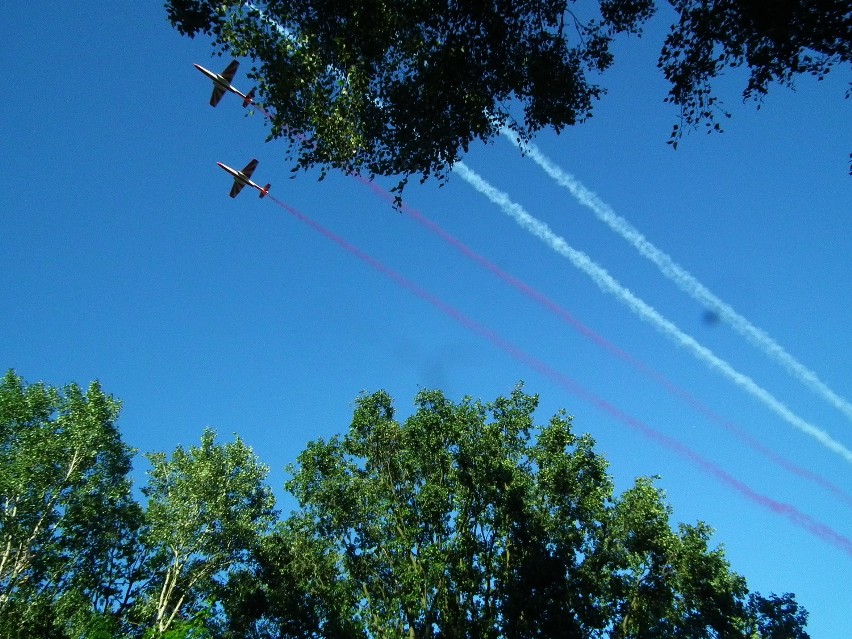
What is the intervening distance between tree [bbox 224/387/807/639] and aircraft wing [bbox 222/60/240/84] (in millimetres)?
15230

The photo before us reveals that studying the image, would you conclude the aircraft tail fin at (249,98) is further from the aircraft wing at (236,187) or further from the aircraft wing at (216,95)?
the aircraft wing at (236,187)

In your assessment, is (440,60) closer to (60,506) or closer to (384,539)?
(384,539)

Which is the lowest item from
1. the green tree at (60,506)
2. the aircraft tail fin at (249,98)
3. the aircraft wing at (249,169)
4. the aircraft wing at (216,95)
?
the green tree at (60,506)

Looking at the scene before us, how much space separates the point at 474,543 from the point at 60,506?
2025cm

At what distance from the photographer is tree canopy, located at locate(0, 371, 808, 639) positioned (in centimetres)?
2022

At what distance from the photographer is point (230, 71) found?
12734 millimetres

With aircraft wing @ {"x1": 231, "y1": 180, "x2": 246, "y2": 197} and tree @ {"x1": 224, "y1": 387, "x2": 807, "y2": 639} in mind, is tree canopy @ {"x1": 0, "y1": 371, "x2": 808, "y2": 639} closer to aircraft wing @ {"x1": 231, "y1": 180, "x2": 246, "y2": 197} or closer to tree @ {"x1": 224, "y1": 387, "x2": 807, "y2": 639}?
tree @ {"x1": 224, "y1": 387, "x2": 807, "y2": 639}

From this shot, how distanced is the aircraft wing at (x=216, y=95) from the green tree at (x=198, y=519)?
65.3 ft

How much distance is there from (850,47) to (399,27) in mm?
9287

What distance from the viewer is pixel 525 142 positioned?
47.3ft

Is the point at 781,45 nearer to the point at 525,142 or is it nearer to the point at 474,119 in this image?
the point at 525,142

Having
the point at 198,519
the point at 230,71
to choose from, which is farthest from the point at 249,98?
the point at 198,519

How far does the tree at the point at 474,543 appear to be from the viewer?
19.9 metres

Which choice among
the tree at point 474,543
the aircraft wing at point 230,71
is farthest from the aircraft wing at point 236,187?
the tree at point 474,543
